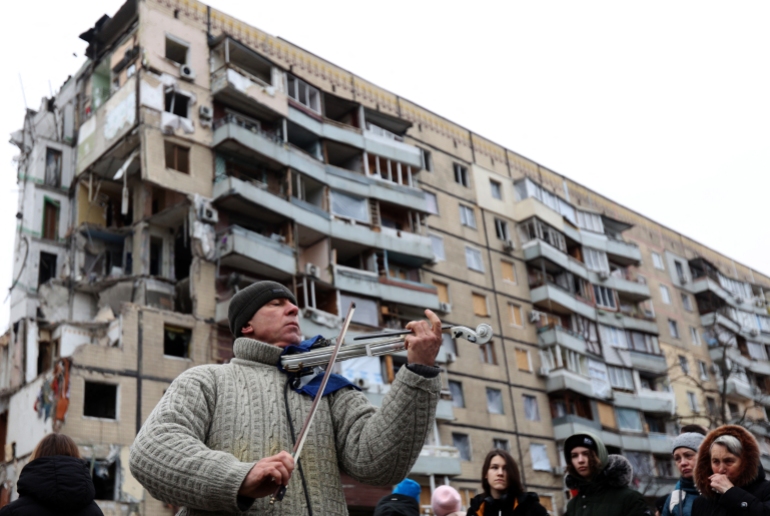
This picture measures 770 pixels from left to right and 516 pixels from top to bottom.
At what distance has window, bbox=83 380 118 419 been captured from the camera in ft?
80.8

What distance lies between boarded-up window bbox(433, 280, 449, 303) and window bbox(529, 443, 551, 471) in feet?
24.5

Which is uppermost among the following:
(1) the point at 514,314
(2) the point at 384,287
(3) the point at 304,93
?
(3) the point at 304,93

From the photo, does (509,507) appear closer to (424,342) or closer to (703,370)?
(424,342)

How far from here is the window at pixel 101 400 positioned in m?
24.6

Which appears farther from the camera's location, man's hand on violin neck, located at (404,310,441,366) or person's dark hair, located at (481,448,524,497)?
person's dark hair, located at (481,448,524,497)

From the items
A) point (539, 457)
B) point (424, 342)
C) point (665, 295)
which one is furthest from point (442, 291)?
point (424, 342)

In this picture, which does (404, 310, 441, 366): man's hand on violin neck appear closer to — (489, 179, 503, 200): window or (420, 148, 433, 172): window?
(420, 148, 433, 172): window

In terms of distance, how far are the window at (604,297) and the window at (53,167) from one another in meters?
28.3

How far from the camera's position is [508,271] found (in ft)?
137

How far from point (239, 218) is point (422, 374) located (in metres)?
27.9

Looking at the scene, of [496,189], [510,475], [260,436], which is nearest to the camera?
[260,436]

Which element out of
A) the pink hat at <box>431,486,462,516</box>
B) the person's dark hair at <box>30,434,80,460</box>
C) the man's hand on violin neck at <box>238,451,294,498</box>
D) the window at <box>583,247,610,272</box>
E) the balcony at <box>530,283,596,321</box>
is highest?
the window at <box>583,247,610,272</box>

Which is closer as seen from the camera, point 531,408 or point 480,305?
point 531,408

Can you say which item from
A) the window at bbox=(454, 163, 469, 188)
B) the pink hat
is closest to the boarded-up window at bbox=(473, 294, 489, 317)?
the window at bbox=(454, 163, 469, 188)
